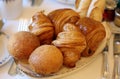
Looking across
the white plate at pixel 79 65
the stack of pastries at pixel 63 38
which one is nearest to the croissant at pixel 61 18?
the stack of pastries at pixel 63 38

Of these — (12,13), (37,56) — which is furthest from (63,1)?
(37,56)

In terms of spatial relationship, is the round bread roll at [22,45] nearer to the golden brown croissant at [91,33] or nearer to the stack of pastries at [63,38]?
the stack of pastries at [63,38]

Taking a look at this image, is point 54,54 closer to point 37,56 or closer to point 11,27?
point 37,56

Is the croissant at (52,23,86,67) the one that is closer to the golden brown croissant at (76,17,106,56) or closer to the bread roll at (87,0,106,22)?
the golden brown croissant at (76,17,106,56)

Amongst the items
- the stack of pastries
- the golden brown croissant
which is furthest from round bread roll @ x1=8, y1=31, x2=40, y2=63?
the golden brown croissant

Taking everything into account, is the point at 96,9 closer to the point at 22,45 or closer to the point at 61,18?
the point at 61,18

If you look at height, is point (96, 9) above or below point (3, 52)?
above

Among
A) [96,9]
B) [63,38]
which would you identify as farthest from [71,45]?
[96,9]
